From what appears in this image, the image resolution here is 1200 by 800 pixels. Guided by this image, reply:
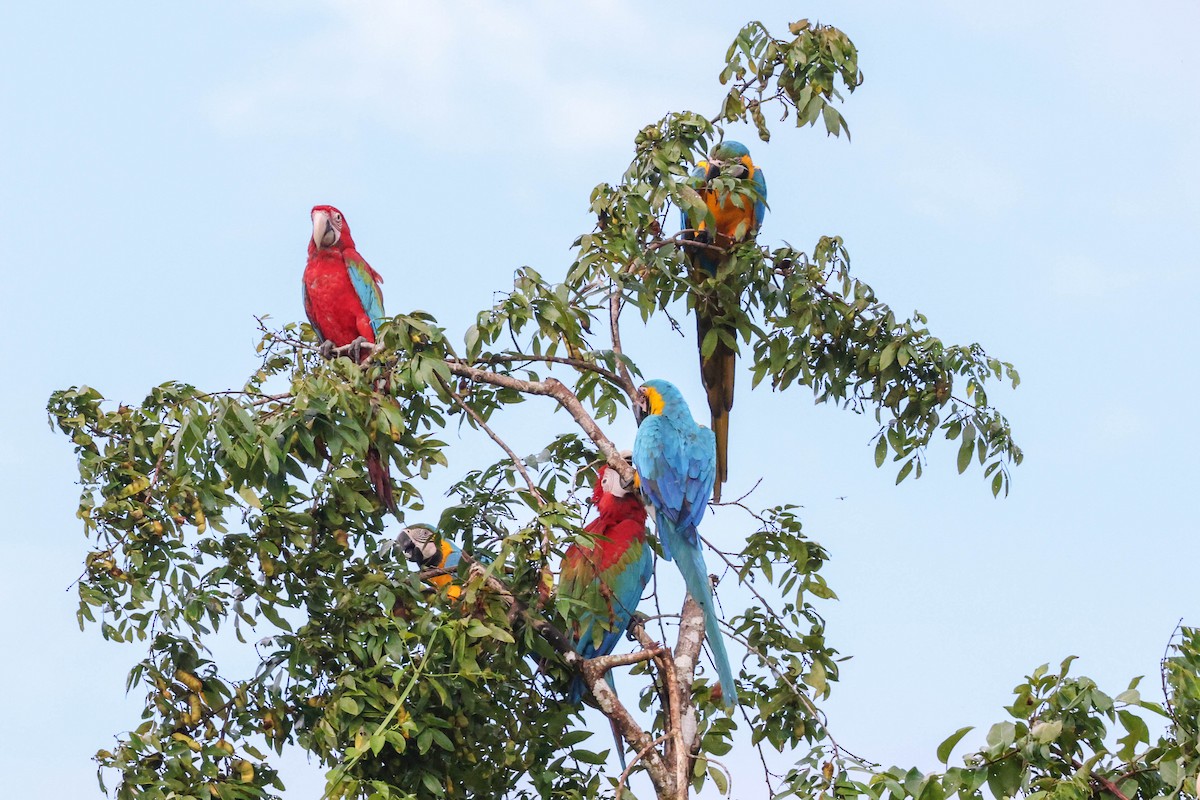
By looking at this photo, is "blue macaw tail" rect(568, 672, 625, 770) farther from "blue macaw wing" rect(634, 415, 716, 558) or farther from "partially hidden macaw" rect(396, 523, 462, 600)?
"partially hidden macaw" rect(396, 523, 462, 600)

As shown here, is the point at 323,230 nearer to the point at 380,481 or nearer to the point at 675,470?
the point at 380,481

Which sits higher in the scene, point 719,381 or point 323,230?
point 323,230

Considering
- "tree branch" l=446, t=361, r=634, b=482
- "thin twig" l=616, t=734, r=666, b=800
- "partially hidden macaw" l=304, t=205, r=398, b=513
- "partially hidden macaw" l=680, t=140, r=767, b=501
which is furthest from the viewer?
"partially hidden macaw" l=304, t=205, r=398, b=513

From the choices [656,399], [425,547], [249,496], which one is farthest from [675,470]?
[425,547]

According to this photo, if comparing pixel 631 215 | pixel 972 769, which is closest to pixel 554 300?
pixel 631 215

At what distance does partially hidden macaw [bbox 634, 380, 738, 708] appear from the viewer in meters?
3.69

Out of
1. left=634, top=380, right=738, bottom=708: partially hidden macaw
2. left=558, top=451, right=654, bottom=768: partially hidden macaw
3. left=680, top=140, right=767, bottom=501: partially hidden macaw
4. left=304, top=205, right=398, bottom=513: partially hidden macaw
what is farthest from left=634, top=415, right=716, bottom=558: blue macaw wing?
left=304, top=205, right=398, bottom=513: partially hidden macaw

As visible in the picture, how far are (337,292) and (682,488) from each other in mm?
1796

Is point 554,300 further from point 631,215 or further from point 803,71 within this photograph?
point 803,71

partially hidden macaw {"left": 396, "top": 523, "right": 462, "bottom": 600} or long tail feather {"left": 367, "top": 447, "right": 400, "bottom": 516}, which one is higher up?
partially hidden macaw {"left": 396, "top": 523, "right": 462, "bottom": 600}

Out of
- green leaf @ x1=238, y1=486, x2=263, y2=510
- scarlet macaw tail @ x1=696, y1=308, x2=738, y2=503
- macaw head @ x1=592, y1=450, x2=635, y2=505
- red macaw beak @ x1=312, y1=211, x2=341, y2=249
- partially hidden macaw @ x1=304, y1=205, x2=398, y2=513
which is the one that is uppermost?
red macaw beak @ x1=312, y1=211, x2=341, y2=249

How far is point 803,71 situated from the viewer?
4129 mm

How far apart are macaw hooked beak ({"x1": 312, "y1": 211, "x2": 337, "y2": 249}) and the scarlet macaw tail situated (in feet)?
5.00

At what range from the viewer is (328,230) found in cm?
491
